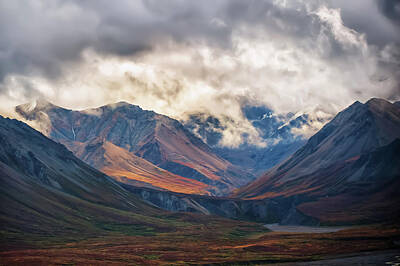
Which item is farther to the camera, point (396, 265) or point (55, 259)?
point (55, 259)

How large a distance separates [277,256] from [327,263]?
29.0 metres

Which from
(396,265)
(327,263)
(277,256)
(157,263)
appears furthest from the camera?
(277,256)

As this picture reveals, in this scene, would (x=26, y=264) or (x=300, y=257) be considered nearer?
(x=26, y=264)

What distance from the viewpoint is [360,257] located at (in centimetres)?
17800

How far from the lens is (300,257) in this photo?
19025 cm

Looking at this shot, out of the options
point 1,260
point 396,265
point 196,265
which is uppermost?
point 396,265

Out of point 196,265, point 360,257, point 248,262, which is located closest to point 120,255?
point 196,265

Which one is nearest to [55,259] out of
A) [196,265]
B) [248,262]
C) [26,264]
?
[26,264]

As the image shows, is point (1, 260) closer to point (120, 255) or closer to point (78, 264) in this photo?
point (78, 264)

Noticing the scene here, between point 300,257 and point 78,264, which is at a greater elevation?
point 300,257

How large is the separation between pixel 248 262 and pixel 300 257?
22.0 metres

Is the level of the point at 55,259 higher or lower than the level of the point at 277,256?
lower

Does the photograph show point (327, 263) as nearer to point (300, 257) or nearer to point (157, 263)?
point (300, 257)

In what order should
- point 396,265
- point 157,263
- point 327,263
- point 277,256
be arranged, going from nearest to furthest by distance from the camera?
point 396,265
point 327,263
point 157,263
point 277,256
